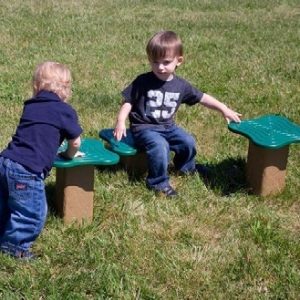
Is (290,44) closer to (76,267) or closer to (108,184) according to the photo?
(108,184)

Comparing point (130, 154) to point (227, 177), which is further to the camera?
point (227, 177)

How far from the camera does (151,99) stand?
465 centimetres

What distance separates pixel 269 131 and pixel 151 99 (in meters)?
0.93

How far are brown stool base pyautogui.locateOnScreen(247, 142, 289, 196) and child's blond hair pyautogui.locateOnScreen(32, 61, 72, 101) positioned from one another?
1604mm

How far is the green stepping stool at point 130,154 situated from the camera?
4.51 meters

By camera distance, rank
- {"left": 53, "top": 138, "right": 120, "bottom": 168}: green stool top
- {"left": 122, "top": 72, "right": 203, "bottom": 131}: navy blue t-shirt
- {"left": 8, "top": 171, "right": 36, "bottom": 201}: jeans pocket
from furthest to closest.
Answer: {"left": 122, "top": 72, "right": 203, "bottom": 131}: navy blue t-shirt, {"left": 53, "top": 138, "right": 120, "bottom": 168}: green stool top, {"left": 8, "top": 171, "right": 36, "bottom": 201}: jeans pocket

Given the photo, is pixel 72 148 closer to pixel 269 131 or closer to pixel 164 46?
pixel 164 46

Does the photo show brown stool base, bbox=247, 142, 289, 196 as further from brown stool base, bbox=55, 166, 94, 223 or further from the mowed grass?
brown stool base, bbox=55, 166, 94, 223

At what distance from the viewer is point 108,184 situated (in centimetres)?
457

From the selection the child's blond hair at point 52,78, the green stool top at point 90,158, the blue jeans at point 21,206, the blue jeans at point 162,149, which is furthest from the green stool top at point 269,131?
the blue jeans at point 21,206

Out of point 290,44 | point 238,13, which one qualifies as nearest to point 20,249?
point 290,44

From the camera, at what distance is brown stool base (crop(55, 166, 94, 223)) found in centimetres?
386

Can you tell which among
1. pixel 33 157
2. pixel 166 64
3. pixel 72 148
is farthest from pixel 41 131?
pixel 166 64

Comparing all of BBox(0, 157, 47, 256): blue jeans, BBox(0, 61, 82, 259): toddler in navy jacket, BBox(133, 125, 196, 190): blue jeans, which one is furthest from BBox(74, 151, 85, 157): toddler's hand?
BBox(133, 125, 196, 190): blue jeans
